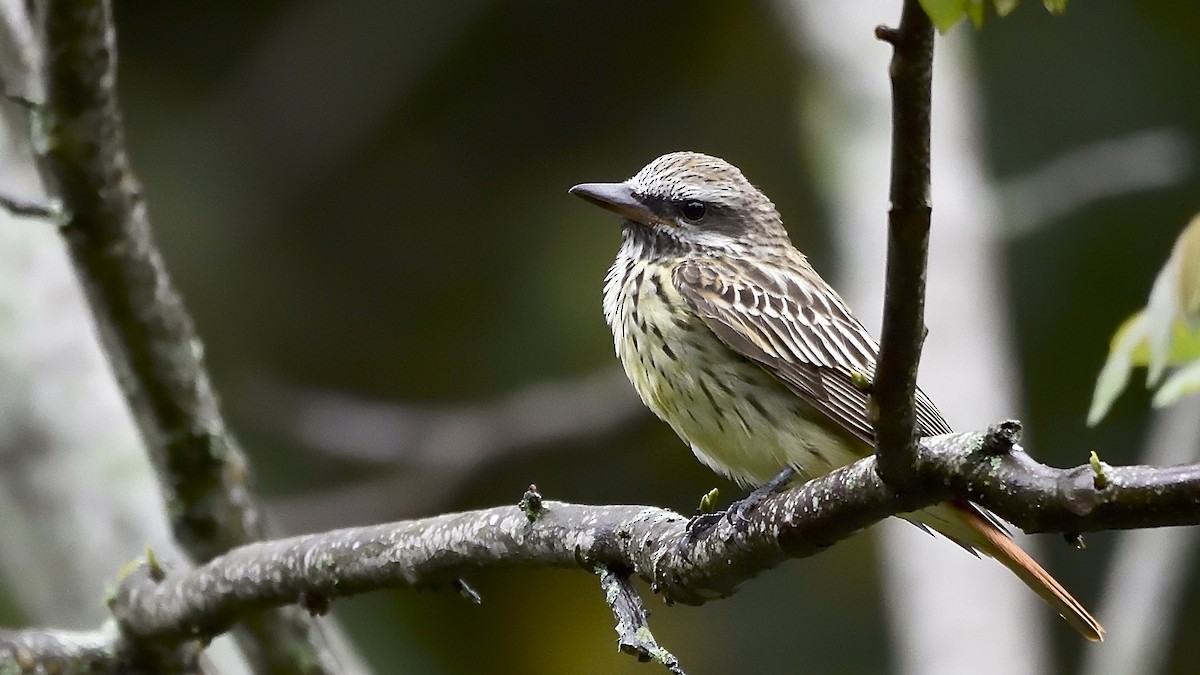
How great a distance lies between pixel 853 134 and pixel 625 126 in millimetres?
2755

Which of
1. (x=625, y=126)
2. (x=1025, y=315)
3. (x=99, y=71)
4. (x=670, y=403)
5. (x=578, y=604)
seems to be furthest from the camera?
(x=625, y=126)

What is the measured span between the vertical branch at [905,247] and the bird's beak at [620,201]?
1985 millimetres

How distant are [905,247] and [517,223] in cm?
704

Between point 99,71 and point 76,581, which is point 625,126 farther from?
point 99,71

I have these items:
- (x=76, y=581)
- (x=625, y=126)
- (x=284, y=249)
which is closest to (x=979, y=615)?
(x=76, y=581)

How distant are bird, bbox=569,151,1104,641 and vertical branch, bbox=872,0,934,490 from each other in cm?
122

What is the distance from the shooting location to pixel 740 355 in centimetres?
387

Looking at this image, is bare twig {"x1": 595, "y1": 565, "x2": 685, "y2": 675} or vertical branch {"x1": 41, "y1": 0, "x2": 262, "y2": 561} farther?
vertical branch {"x1": 41, "y1": 0, "x2": 262, "y2": 561}

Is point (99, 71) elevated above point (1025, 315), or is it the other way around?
point (1025, 315)

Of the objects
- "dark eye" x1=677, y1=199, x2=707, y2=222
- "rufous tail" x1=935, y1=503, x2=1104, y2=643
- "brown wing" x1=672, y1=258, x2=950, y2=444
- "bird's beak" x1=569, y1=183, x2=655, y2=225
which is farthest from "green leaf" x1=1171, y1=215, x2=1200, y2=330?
"dark eye" x1=677, y1=199, x2=707, y2=222

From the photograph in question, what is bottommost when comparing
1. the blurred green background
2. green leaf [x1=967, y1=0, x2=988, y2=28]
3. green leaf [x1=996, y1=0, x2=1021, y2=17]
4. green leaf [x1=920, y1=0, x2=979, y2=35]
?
green leaf [x1=996, y1=0, x2=1021, y2=17]

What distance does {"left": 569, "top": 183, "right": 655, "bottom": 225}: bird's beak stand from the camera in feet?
13.6

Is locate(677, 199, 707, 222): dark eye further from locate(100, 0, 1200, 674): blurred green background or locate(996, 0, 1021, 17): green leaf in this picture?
locate(100, 0, 1200, 674): blurred green background

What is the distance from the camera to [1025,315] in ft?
28.2
